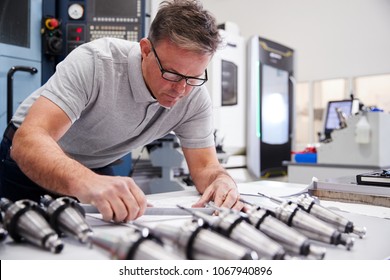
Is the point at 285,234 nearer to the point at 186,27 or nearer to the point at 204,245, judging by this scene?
the point at 204,245

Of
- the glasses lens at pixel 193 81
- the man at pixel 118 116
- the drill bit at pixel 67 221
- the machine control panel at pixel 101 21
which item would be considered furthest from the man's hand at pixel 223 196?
the machine control panel at pixel 101 21

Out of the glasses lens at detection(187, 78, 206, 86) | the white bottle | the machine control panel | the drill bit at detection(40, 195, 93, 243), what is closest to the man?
the glasses lens at detection(187, 78, 206, 86)

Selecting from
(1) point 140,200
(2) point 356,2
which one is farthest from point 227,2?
(1) point 140,200

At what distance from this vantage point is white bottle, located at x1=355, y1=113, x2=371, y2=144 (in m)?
2.44

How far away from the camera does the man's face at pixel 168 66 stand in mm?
1040

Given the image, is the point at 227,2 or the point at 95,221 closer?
the point at 95,221

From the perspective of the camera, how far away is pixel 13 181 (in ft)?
4.55

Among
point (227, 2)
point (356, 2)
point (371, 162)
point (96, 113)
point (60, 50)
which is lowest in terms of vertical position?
point (371, 162)

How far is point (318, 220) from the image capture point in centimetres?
67

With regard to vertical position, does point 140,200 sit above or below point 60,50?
below

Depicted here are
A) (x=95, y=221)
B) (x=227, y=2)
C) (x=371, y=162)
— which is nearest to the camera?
(x=95, y=221)

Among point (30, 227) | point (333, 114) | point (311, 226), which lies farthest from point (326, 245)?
point (333, 114)
